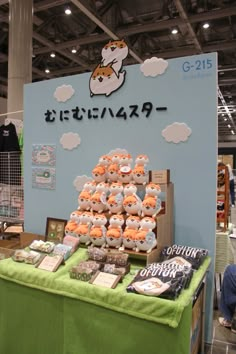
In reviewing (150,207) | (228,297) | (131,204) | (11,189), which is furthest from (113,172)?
(11,189)

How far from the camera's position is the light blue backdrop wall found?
2.27m

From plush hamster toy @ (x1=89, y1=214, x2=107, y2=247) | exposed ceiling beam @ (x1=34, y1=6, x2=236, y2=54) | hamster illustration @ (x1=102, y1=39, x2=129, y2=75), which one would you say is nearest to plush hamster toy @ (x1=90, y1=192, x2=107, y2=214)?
plush hamster toy @ (x1=89, y1=214, x2=107, y2=247)

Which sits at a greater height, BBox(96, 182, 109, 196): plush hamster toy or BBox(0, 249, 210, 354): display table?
BBox(96, 182, 109, 196): plush hamster toy

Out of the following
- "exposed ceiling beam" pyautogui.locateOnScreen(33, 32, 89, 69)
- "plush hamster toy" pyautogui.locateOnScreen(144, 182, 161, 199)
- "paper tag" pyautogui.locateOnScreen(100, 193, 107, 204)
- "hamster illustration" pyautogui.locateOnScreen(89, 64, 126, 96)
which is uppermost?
"exposed ceiling beam" pyautogui.locateOnScreen(33, 32, 89, 69)

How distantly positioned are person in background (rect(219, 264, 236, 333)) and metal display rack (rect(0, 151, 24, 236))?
2221 mm

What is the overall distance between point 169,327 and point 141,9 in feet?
18.7

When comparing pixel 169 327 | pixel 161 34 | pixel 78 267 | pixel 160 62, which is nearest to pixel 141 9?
pixel 161 34

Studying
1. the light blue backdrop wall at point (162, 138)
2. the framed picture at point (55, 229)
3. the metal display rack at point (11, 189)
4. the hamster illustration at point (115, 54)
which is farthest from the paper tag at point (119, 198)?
the metal display rack at point (11, 189)

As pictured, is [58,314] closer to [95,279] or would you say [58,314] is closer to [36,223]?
[95,279]

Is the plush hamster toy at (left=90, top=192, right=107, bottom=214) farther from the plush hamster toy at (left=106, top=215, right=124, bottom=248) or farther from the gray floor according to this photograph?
the gray floor

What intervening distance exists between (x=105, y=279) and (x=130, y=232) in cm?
39

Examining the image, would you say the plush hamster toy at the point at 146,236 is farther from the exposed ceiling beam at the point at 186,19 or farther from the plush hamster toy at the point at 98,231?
the exposed ceiling beam at the point at 186,19

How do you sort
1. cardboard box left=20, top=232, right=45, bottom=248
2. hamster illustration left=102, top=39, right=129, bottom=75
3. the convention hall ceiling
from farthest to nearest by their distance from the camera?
the convention hall ceiling < cardboard box left=20, top=232, right=45, bottom=248 < hamster illustration left=102, top=39, right=129, bottom=75

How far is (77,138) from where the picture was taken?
9.36 ft
